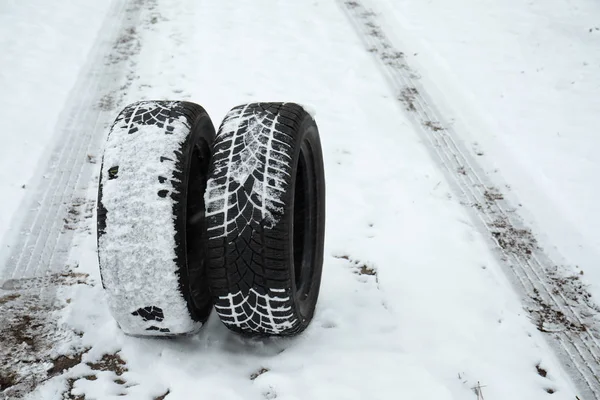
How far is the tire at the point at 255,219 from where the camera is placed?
2.76 metres

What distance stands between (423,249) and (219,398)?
225 centimetres

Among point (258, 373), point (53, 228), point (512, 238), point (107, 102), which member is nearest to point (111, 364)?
point (258, 373)

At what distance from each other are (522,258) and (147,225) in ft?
10.3

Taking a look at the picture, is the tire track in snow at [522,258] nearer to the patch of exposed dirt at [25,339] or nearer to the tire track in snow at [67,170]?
the patch of exposed dirt at [25,339]

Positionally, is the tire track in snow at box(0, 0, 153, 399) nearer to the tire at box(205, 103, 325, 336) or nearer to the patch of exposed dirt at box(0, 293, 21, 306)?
the patch of exposed dirt at box(0, 293, 21, 306)

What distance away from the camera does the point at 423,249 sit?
14.6 feet

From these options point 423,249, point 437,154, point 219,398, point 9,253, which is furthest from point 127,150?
point 437,154

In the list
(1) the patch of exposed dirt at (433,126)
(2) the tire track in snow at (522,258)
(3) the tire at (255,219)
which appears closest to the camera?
(3) the tire at (255,219)

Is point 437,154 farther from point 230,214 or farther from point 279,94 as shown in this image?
point 230,214

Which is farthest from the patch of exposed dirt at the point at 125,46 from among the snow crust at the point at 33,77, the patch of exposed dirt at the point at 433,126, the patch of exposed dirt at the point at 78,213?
the patch of exposed dirt at the point at 433,126

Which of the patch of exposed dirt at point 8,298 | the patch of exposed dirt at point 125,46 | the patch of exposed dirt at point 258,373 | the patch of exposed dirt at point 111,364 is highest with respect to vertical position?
the patch of exposed dirt at point 258,373

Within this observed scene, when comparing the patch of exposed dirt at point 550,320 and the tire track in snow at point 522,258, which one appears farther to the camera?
the patch of exposed dirt at point 550,320

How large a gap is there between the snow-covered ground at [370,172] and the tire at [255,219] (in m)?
0.42

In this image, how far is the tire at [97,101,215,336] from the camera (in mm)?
2809
